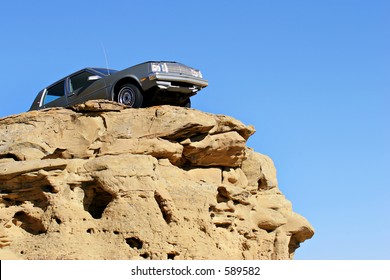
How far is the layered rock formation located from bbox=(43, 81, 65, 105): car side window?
1.81 metres

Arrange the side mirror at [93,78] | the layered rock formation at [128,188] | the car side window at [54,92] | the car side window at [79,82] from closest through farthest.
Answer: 1. the layered rock formation at [128,188]
2. the side mirror at [93,78]
3. the car side window at [79,82]
4. the car side window at [54,92]

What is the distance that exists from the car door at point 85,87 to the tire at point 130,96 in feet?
1.36

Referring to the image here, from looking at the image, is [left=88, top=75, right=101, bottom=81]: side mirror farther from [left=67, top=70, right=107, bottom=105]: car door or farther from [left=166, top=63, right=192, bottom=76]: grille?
[left=166, top=63, right=192, bottom=76]: grille

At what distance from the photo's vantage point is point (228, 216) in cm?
2061

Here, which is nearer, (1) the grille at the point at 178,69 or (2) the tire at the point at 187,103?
(1) the grille at the point at 178,69

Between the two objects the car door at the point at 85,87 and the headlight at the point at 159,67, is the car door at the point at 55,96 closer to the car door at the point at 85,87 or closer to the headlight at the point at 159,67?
the car door at the point at 85,87

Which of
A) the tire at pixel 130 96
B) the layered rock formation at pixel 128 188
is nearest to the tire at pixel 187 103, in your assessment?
the layered rock formation at pixel 128 188

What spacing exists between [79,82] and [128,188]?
14.7 ft

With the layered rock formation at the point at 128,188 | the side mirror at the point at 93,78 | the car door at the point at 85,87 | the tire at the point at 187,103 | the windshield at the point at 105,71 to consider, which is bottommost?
the layered rock formation at the point at 128,188

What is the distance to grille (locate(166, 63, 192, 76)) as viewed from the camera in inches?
820

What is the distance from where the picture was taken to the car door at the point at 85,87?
21500 mm
